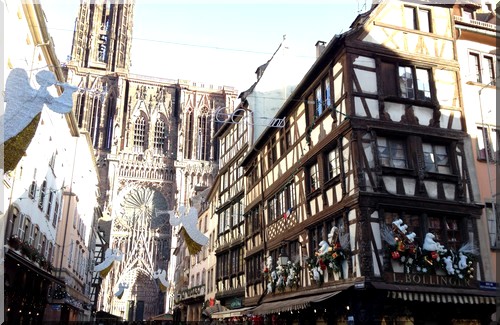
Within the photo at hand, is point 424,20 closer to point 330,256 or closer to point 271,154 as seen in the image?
point 271,154

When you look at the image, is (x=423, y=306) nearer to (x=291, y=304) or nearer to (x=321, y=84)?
(x=291, y=304)

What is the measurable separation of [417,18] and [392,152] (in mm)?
4766

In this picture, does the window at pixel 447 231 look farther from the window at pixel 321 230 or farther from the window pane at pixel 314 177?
the window pane at pixel 314 177

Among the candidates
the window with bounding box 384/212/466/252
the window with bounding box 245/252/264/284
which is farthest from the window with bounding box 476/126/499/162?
the window with bounding box 245/252/264/284

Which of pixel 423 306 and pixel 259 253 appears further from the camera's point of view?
pixel 259 253

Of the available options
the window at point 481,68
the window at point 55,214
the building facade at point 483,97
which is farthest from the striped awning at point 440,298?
the window at point 55,214

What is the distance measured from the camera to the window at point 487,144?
15.0m

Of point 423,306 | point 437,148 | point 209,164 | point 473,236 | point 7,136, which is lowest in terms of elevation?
point 423,306

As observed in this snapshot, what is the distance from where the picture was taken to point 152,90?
257 ft

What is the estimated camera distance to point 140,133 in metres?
75.6

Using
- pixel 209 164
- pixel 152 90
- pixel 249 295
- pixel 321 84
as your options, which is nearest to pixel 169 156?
pixel 209 164

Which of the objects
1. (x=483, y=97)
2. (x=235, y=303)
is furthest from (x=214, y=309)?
(x=483, y=97)

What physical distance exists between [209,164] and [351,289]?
62.6 meters

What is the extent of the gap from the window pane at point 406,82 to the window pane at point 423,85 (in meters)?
0.23
